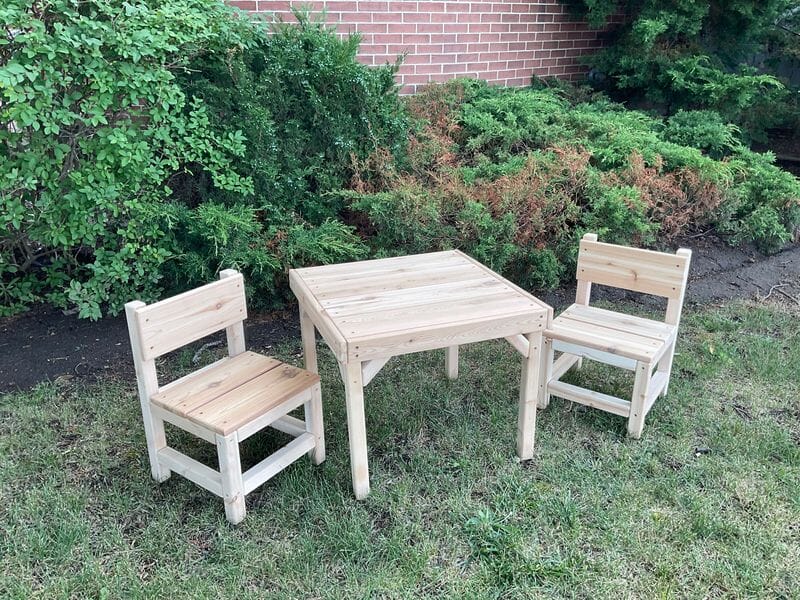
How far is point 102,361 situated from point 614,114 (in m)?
4.82

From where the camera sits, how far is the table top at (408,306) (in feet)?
7.77

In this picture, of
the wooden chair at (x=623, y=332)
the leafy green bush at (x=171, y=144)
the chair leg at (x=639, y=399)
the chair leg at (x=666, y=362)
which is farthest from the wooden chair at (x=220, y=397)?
the chair leg at (x=666, y=362)

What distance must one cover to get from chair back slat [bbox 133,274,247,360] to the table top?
1.02ft

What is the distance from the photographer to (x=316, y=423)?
2.71m

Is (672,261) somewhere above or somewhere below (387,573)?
above

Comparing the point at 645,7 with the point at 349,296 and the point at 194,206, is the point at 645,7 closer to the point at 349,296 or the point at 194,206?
the point at 194,206

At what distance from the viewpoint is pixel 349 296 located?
2707mm

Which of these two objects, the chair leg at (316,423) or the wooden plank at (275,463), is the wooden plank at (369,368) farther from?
the wooden plank at (275,463)

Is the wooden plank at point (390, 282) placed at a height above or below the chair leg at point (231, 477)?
above

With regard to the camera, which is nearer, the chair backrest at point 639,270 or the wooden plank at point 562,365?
the chair backrest at point 639,270

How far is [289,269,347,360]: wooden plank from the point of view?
7.61 ft

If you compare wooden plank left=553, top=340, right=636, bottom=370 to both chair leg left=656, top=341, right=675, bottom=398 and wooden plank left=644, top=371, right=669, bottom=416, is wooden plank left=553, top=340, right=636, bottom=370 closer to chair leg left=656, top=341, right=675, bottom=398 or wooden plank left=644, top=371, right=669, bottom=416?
wooden plank left=644, top=371, right=669, bottom=416

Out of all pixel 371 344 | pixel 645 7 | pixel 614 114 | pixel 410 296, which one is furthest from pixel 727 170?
pixel 371 344

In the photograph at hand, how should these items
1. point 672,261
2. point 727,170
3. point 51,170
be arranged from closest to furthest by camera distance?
point 672,261 → point 51,170 → point 727,170
